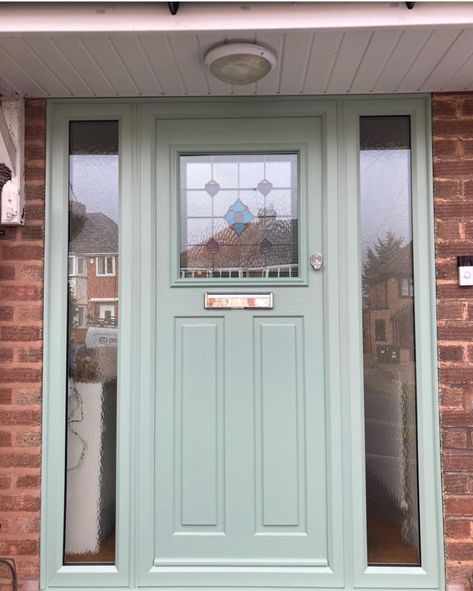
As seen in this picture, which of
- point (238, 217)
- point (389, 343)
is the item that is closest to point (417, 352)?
point (389, 343)

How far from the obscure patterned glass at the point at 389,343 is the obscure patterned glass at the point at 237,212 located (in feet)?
1.29

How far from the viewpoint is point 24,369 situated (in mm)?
2475

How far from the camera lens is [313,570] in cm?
245

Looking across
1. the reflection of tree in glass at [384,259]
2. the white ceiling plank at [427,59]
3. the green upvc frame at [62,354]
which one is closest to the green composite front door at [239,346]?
the green upvc frame at [62,354]

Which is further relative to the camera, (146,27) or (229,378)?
(229,378)

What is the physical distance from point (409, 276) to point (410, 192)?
0.42 meters

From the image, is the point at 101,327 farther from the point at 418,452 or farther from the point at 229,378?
the point at 418,452

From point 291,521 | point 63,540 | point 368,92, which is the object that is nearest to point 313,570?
point 291,521

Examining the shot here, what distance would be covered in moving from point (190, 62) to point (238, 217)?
75cm

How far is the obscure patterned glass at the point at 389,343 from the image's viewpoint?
2.48m

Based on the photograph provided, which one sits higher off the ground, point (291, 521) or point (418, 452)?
point (418, 452)

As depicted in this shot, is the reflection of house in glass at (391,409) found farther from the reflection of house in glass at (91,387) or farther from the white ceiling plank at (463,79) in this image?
the reflection of house in glass at (91,387)

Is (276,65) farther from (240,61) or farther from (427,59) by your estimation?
(427,59)

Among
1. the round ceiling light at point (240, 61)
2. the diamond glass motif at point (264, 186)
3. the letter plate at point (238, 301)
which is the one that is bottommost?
the letter plate at point (238, 301)
